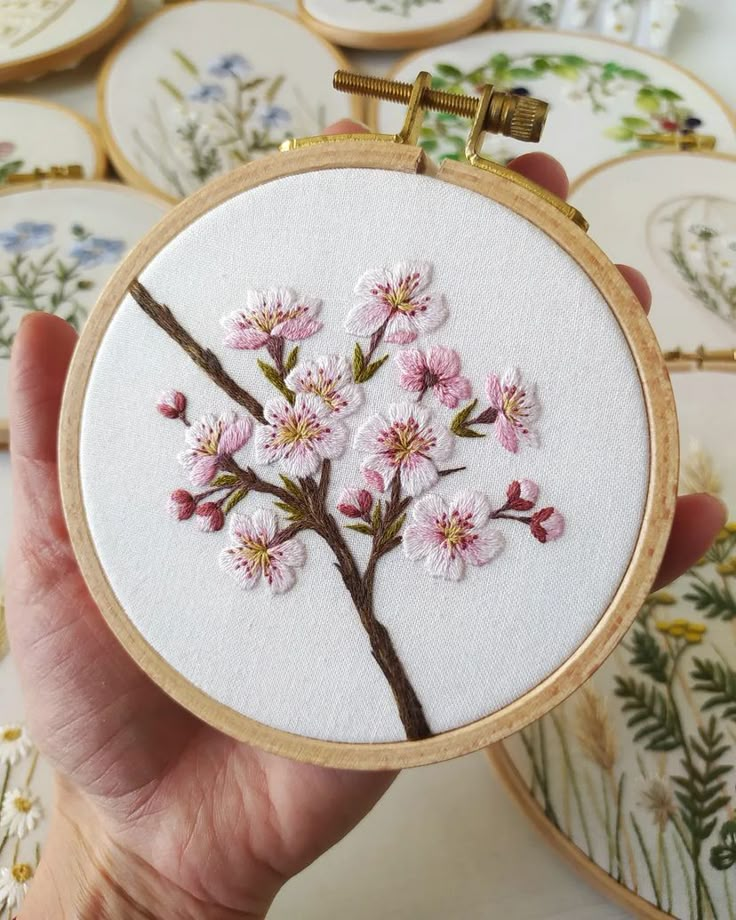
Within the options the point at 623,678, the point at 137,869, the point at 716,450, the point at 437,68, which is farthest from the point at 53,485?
the point at 437,68

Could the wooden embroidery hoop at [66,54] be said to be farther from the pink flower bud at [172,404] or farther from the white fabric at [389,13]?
the pink flower bud at [172,404]

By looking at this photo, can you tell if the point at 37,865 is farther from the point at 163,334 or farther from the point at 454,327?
the point at 454,327

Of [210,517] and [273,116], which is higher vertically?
[273,116]

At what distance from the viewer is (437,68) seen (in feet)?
6.10

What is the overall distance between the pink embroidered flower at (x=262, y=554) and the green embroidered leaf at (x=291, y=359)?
166 millimetres

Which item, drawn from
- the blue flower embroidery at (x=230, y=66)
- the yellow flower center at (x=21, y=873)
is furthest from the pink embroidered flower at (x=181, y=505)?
the blue flower embroidery at (x=230, y=66)

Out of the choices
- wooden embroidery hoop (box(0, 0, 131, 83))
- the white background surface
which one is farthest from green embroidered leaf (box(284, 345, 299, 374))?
wooden embroidery hoop (box(0, 0, 131, 83))

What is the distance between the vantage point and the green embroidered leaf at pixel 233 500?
0.89 meters

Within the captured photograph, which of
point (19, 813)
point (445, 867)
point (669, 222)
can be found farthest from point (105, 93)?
point (445, 867)

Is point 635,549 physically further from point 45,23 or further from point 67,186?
point 45,23

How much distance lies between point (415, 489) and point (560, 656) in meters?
0.24

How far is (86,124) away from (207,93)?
281 millimetres

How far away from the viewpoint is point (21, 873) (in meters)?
1.16

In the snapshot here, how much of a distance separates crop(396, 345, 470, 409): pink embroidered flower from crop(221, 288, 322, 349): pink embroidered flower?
117 mm
